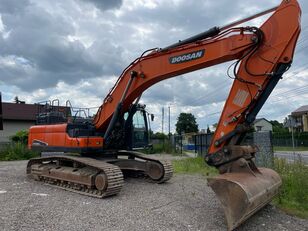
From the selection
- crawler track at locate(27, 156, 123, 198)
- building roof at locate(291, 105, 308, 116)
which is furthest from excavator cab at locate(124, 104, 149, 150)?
building roof at locate(291, 105, 308, 116)

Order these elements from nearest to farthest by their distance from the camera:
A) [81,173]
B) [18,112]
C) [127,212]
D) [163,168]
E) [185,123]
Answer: [127,212]
[81,173]
[163,168]
[18,112]
[185,123]

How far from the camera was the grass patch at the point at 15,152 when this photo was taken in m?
20.1

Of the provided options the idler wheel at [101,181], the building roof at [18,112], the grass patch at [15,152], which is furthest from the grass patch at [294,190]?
the building roof at [18,112]

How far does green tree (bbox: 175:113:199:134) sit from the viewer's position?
271ft

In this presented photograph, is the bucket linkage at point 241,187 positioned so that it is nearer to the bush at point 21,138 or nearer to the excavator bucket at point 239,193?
the excavator bucket at point 239,193

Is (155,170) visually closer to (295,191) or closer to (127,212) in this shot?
(127,212)

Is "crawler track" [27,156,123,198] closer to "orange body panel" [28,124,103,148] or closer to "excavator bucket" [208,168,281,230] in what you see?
"orange body panel" [28,124,103,148]

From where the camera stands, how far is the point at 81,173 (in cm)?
826

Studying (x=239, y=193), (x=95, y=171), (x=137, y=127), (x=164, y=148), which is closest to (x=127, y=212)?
(x=95, y=171)

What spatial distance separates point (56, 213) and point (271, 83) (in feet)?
14.9

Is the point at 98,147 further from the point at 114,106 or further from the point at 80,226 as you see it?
the point at 80,226

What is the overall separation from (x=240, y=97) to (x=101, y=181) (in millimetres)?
3831

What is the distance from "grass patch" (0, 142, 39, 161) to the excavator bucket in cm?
1719

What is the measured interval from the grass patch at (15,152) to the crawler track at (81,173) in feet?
35.1
